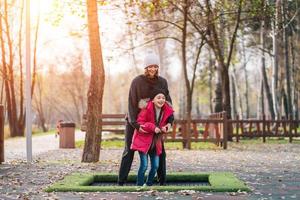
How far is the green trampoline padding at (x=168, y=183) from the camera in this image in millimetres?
8281

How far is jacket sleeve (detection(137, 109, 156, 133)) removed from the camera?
28.6ft

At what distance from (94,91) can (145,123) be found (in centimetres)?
491

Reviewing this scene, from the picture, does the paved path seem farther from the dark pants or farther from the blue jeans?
the blue jeans

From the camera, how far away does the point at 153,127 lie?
872 centimetres

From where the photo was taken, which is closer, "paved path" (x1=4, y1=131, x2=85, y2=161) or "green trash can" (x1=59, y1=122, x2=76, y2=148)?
"paved path" (x1=4, y1=131, x2=85, y2=161)

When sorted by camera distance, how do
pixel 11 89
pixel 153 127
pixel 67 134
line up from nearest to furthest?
1. pixel 153 127
2. pixel 67 134
3. pixel 11 89

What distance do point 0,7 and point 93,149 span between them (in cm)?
1926

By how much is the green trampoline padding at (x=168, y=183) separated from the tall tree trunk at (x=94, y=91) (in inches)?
126

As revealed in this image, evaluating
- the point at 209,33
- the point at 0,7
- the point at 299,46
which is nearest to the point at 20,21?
the point at 0,7

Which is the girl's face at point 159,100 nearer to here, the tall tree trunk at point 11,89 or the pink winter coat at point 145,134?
the pink winter coat at point 145,134

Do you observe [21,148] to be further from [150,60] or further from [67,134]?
[150,60]

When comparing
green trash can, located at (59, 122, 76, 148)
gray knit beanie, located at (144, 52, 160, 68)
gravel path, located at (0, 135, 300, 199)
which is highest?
gray knit beanie, located at (144, 52, 160, 68)

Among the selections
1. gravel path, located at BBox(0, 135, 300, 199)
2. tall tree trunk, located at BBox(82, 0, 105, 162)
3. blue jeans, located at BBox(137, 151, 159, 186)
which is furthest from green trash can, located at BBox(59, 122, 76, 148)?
blue jeans, located at BBox(137, 151, 159, 186)

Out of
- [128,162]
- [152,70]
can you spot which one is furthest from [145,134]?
[152,70]
